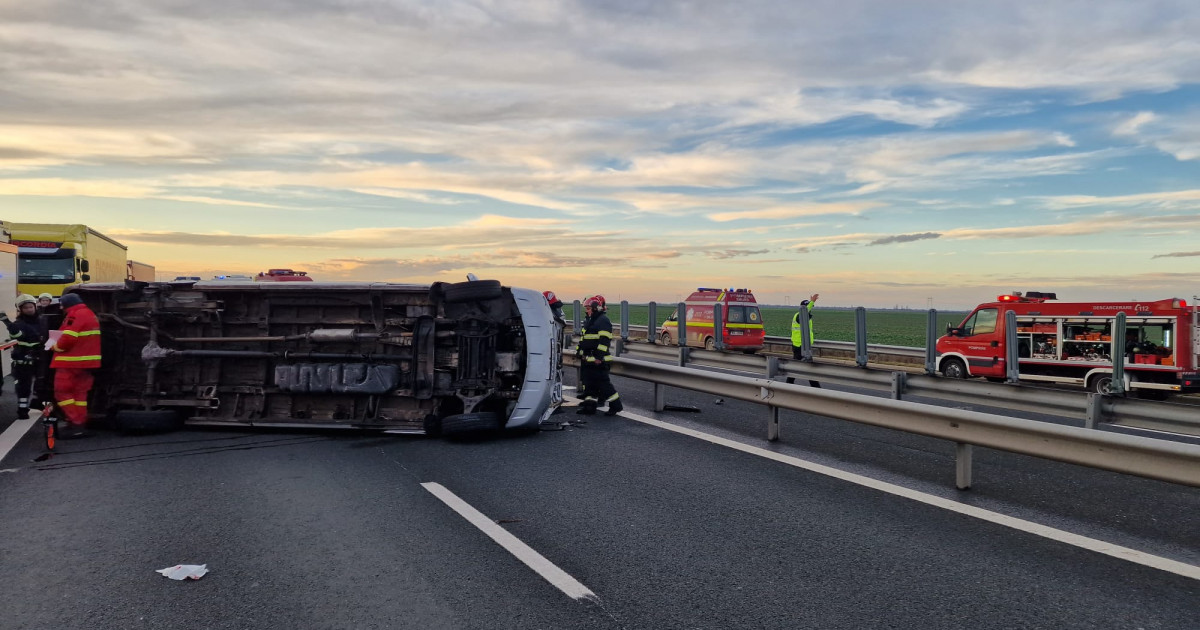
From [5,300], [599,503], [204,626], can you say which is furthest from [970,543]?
[5,300]

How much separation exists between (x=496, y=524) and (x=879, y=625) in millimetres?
2713

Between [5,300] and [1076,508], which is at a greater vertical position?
[5,300]

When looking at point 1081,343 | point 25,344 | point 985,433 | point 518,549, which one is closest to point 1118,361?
point 1081,343

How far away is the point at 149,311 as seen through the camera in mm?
10039

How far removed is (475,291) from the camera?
9406 millimetres

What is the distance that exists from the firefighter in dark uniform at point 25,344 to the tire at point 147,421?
170cm

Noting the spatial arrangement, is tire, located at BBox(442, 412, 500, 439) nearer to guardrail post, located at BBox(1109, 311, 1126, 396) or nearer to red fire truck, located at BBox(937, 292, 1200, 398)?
guardrail post, located at BBox(1109, 311, 1126, 396)

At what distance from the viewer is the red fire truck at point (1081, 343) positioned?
14.7 metres

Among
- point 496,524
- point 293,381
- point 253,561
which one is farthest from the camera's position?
point 293,381

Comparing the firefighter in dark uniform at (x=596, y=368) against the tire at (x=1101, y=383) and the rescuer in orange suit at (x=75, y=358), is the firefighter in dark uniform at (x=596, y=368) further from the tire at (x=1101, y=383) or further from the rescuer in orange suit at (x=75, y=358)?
the tire at (x=1101, y=383)

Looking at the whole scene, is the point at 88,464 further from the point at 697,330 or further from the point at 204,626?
the point at 697,330

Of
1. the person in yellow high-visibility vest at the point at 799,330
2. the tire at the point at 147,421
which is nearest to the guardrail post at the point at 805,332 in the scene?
the person in yellow high-visibility vest at the point at 799,330

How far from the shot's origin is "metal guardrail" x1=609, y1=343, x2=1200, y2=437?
7.86m

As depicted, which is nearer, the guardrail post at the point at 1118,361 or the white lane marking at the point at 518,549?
the white lane marking at the point at 518,549
